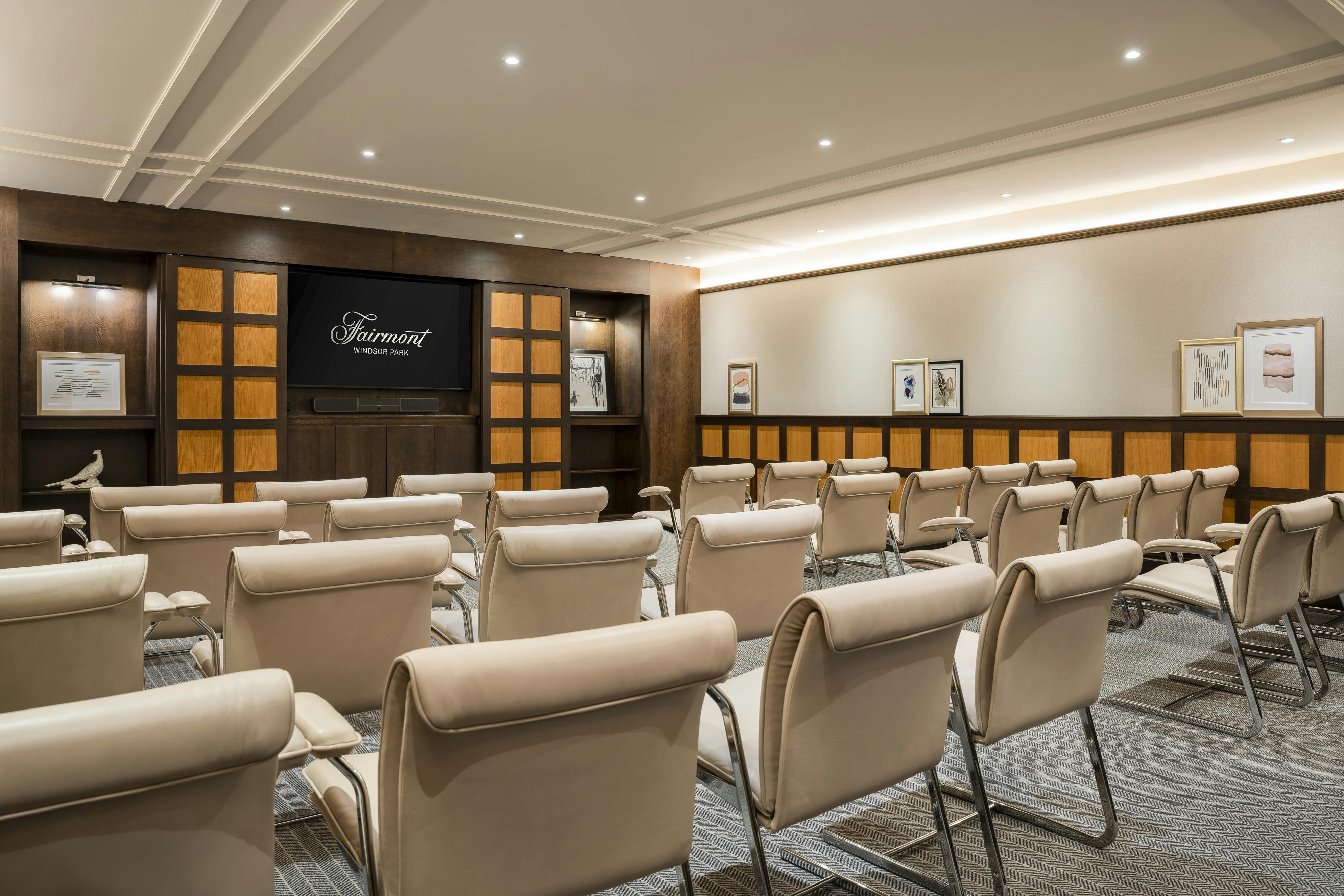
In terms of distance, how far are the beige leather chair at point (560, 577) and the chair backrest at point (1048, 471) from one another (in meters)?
3.67

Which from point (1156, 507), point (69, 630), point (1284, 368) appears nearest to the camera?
point (69, 630)

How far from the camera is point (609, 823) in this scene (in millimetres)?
1419

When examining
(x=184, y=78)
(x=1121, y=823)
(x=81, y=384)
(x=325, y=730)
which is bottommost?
(x=1121, y=823)

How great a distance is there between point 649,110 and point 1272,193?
4.64m

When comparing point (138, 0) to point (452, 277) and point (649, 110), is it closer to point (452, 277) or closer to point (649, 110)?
point (649, 110)

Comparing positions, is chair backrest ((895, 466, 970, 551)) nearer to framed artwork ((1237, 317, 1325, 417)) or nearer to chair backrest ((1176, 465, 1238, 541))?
chair backrest ((1176, 465, 1238, 541))

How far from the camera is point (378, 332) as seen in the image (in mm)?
8836

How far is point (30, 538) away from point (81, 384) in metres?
5.60

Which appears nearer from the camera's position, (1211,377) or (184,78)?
(184,78)

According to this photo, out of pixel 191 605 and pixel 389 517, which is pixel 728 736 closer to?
pixel 191 605

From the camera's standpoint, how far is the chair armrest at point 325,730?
4.64ft

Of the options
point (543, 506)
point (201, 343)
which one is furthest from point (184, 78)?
point (201, 343)

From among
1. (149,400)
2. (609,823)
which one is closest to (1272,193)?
(609,823)

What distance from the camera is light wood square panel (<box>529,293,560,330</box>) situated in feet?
31.1
